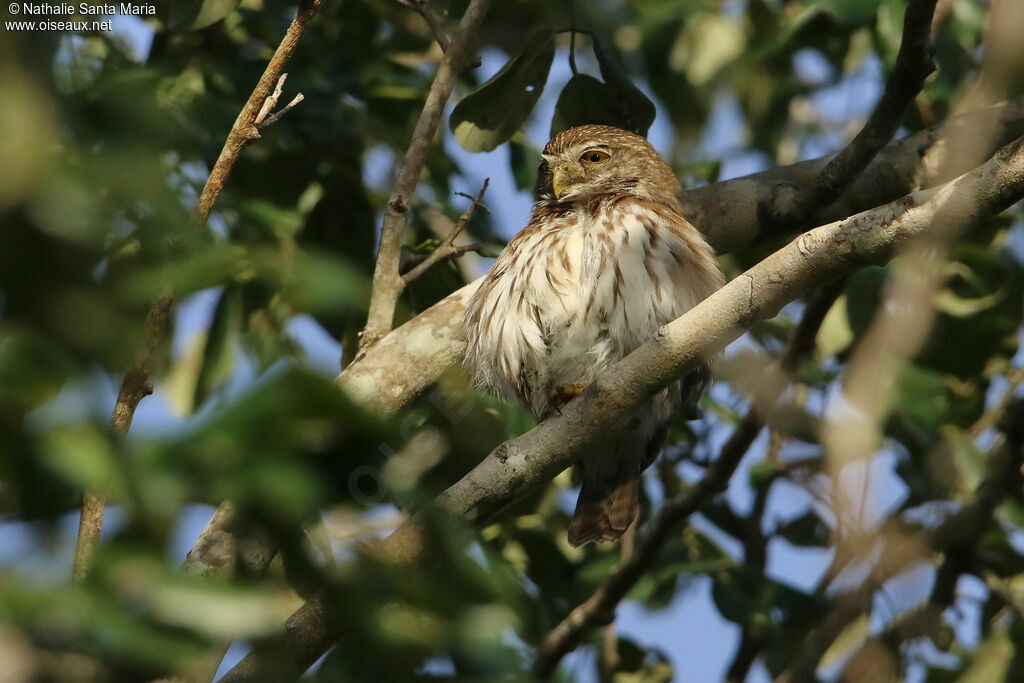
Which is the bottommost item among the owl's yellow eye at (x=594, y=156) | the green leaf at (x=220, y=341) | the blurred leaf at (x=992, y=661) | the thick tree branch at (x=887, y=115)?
the blurred leaf at (x=992, y=661)

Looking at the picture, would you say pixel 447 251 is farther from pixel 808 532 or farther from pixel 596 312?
pixel 808 532

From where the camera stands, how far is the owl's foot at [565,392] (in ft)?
16.2

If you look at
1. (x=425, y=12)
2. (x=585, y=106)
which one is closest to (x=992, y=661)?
(x=585, y=106)

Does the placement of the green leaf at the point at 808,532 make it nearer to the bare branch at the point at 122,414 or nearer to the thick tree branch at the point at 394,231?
the thick tree branch at the point at 394,231

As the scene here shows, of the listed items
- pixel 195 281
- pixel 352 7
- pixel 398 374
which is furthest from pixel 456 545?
pixel 352 7

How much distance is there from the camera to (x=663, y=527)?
5.38 metres

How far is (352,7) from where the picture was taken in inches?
226

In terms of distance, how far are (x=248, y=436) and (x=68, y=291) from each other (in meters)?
0.28

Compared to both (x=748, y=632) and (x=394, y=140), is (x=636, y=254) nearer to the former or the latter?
(x=394, y=140)

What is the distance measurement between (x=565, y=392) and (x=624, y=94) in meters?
1.41

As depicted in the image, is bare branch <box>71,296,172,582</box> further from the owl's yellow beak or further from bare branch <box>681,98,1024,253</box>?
bare branch <box>681,98,1024,253</box>

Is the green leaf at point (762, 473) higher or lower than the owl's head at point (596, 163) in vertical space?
lower

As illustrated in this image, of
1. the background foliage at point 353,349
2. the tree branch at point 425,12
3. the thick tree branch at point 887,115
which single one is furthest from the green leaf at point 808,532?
the tree branch at point 425,12

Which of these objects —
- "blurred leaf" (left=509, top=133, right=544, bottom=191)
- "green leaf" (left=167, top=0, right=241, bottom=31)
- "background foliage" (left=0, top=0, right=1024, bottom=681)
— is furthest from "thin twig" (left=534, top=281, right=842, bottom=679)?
"green leaf" (left=167, top=0, right=241, bottom=31)
